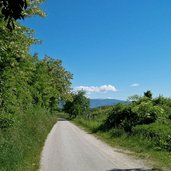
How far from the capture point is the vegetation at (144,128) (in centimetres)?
2085

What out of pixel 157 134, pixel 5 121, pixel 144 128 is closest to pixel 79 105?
pixel 144 128

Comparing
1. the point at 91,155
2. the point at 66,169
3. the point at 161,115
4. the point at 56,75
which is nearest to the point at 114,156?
the point at 91,155

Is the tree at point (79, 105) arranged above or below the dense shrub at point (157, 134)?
above

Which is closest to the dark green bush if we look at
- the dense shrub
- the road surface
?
the road surface

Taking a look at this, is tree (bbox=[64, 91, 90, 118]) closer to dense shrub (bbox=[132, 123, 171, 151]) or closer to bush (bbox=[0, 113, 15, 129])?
dense shrub (bbox=[132, 123, 171, 151])

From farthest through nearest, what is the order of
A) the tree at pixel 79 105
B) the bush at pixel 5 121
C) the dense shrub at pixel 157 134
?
the tree at pixel 79 105, the dense shrub at pixel 157 134, the bush at pixel 5 121

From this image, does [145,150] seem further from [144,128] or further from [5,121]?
[5,121]

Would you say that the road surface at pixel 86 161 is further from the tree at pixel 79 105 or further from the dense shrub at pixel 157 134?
the tree at pixel 79 105

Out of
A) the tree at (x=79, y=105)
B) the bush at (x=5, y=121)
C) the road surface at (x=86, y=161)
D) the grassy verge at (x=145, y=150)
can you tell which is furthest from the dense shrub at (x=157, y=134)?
the tree at (x=79, y=105)

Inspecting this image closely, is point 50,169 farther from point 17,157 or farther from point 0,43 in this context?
point 0,43

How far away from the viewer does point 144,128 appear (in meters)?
27.3

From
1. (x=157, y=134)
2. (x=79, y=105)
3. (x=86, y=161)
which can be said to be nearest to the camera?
(x=86, y=161)

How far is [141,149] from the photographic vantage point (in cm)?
2209

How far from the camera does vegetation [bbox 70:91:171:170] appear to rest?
2085 cm
